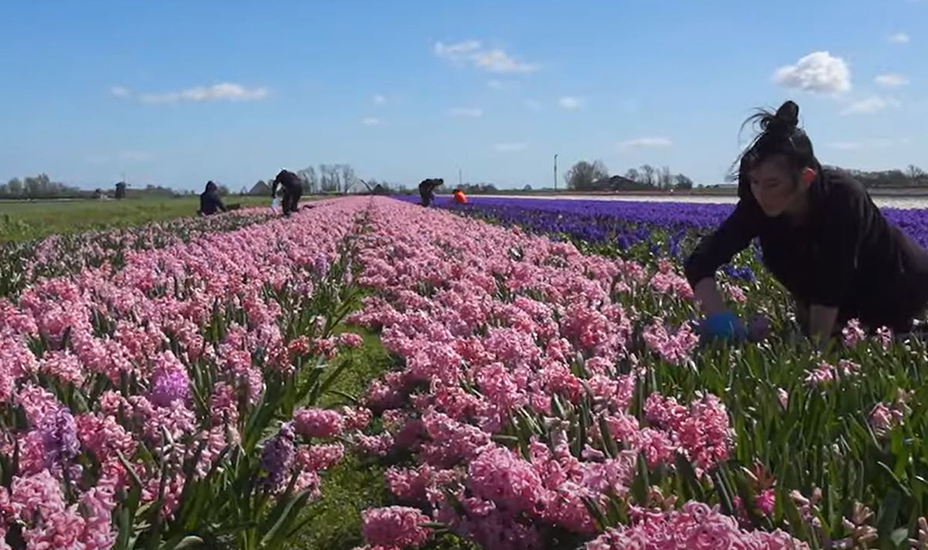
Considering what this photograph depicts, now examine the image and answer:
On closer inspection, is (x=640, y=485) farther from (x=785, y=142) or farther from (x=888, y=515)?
(x=785, y=142)

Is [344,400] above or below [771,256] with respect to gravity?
below

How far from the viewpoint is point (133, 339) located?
399cm

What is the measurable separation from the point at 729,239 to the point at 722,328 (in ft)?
2.16

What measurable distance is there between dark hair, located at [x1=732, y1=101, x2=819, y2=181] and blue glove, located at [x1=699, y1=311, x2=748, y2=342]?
0.73 m

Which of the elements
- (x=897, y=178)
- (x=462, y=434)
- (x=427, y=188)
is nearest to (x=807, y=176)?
(x=462, y=434)

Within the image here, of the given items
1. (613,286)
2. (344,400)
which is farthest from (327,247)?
(344,400)

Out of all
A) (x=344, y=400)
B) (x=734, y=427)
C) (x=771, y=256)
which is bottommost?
(x=344, y=400)

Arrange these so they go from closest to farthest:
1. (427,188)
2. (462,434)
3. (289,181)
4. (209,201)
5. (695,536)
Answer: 1. (695,536)
2. (462,434)
3. (289,181)
4. (209,201)
5. (427,188)

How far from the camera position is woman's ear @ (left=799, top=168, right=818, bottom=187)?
4562 mm

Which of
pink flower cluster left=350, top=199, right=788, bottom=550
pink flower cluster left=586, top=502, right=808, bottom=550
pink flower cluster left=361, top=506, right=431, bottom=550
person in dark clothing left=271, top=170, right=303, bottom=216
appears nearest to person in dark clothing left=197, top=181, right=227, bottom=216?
person in dark clothing left=271, top=170, right=303, bottom=216

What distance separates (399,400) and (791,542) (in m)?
2.91

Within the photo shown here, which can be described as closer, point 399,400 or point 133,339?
point 133,339

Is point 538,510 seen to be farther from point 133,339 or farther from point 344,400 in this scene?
point 344,400

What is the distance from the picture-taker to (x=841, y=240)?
4.65m
